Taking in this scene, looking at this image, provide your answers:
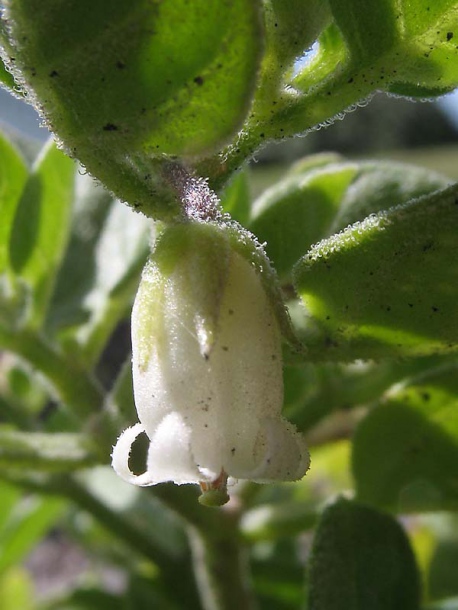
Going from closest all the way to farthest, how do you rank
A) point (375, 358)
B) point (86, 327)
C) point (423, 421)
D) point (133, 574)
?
point (375, 358) → point (423, 421) → point (86, 327) → point (133, 574)

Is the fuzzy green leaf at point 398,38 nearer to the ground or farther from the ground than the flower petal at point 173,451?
farther from the ground

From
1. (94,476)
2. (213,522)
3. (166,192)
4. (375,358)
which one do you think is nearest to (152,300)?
(166,192)

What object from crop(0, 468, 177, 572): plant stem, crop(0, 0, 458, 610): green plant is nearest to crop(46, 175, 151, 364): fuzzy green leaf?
crop(0, 0, 458, 610): green plant

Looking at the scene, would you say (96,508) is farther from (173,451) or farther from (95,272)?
(173,451)

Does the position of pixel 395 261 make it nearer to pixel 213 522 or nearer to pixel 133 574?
pixel 213 522

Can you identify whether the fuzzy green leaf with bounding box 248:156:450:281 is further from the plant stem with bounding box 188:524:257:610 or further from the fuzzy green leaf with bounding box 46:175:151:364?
the plant stem with bounding box 188:524:257:610

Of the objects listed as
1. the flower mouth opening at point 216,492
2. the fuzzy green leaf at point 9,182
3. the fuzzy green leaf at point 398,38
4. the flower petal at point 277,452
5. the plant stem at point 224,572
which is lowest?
the flower mouth opening at point 216,492

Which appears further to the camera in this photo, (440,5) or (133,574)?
(133,574)

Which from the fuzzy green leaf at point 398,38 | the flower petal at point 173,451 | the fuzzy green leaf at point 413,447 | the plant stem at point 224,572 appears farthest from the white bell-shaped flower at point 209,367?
the plant stem at point 224,572

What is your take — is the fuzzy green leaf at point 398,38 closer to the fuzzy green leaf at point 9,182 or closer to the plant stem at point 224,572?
the fuzzy green leaf at point 9,182
